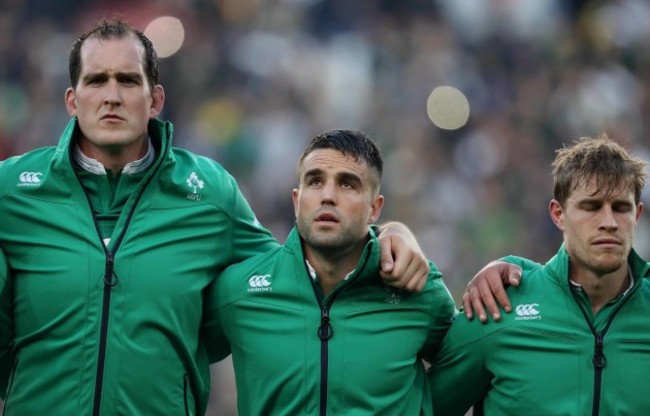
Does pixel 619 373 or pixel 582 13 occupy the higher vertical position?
pixel 582 13

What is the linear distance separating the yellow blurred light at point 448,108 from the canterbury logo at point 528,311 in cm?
624

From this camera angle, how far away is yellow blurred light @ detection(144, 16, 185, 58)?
10.9 m

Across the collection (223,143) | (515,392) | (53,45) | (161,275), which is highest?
(53,45)

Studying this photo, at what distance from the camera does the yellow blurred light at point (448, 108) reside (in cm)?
1066

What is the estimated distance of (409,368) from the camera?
4406 mm

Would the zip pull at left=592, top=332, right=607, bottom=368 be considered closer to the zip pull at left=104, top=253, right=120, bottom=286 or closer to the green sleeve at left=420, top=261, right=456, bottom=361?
the green sleeve at left=420, top=261, right=456, bottom=361

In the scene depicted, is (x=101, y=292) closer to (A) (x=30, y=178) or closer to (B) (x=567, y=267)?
(A) (x=30, y=178)

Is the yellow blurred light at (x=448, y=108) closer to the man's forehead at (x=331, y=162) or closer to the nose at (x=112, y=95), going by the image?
the man's forehead at (x=331, y=162)

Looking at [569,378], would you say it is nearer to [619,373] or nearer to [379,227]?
[619,373]

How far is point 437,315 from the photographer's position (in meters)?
4.54

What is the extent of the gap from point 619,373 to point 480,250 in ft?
18.1

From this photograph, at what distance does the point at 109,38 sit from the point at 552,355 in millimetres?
1958

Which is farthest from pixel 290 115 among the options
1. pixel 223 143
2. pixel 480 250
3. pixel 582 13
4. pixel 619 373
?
pixel 619 373

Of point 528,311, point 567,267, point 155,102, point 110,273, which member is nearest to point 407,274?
point 528,311
